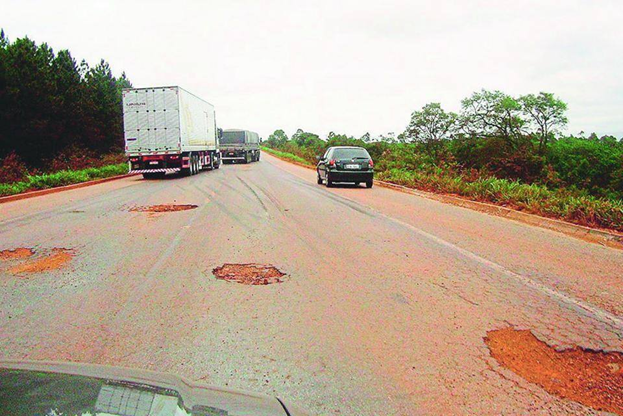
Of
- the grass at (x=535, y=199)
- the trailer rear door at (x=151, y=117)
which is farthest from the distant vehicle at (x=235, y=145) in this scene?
the grass at (x=535, y=199)

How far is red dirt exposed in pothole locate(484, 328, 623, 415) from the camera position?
3.06 metres

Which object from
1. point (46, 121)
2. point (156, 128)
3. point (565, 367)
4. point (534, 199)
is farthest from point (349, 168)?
point (46, 121)

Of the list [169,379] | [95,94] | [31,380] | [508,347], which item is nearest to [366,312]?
[508,347]

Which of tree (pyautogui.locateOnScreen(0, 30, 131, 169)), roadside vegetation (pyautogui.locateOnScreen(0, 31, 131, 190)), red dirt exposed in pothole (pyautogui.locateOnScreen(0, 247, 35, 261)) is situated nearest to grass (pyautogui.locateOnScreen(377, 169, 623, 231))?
red dirt exposed in pothole (pyautogui.locateOnScreen(0, 247, 35, 261))

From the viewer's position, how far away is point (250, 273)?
576 centimetres

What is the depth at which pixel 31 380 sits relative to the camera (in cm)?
159

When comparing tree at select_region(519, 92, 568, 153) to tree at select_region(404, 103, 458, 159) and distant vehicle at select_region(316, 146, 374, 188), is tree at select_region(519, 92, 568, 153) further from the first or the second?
distant vehicle at select_region(316, 146, 374, 188)

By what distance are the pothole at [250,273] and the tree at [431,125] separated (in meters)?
49.3

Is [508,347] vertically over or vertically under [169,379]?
under

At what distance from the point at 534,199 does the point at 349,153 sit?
795cm

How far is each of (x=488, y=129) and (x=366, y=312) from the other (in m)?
50.5

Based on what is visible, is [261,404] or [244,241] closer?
[261,404]

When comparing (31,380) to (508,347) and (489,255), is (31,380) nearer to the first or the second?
(508,347)

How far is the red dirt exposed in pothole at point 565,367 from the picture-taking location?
3.06 meters
